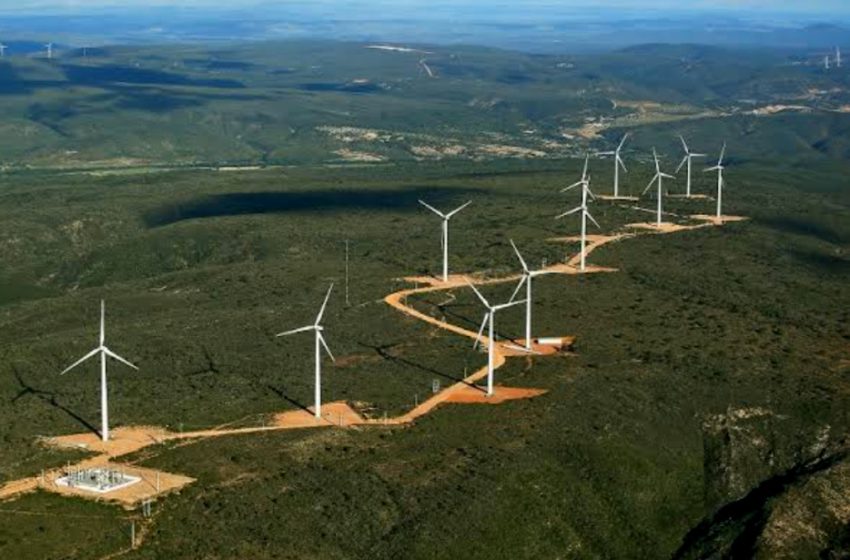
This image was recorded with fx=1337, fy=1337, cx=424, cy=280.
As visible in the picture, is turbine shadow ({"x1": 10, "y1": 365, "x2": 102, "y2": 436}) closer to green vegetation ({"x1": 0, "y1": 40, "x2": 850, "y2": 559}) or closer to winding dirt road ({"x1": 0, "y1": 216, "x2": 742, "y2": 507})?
green vegetation ({"x1": 0, "y1": 40, "x2": 850, "y2": 559})

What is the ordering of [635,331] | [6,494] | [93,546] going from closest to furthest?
[93,546], [6,494], [635,331]

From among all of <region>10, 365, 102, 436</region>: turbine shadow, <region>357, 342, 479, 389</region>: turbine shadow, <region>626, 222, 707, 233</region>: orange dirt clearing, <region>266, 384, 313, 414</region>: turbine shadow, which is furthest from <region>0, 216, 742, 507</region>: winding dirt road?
<region>626, 222, 707, 233</region>: orange dirt clearing

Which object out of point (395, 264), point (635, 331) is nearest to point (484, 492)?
point (635, 331)

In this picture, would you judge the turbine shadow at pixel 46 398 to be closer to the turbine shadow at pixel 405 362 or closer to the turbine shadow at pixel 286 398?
the turbine shadow at pixel 286 398

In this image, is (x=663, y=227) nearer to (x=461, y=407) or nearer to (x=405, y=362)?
(x=405, y=362)

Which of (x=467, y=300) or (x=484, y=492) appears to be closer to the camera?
(x=484, y=492)

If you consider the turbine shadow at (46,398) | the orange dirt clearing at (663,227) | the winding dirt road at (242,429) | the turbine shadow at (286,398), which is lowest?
the turbine shadow at (46,398)

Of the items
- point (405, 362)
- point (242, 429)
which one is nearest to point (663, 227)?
point (405, 362)

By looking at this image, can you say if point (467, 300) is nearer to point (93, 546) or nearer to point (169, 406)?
point (169, 406)

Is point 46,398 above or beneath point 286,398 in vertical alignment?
beneath

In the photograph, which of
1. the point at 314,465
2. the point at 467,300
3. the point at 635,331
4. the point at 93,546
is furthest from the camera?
the point at 467,300

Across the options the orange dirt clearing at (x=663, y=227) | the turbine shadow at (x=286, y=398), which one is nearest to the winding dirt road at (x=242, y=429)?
the turbine shadow at (x=286, y=398)
